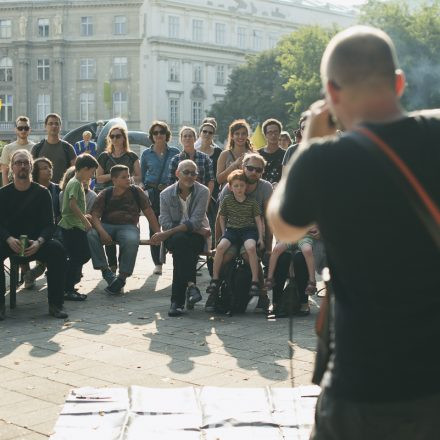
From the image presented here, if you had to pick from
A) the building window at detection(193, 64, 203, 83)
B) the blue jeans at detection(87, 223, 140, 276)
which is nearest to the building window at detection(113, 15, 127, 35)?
the building window at detection(193, 64, 203, 83)

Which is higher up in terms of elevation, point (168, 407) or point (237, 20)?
point (237, 20)

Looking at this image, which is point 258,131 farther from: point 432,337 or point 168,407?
point 432,337

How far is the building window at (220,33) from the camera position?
3433 inches

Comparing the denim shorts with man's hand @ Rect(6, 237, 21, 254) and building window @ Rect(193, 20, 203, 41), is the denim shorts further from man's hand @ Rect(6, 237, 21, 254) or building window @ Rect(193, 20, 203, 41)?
building window @ Rect(193, 20, 203, 41)

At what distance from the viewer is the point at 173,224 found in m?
10.0

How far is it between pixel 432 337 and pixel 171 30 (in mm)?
83448

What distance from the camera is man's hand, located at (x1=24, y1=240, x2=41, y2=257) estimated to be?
9.22 metres

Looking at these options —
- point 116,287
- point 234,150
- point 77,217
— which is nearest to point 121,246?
point 116,287

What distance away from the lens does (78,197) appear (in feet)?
34.9

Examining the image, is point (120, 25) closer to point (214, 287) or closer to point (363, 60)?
point (214, 287)

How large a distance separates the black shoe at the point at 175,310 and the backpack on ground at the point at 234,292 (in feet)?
1.20

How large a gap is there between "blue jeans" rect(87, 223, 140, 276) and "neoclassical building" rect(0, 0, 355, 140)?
72.8 meters

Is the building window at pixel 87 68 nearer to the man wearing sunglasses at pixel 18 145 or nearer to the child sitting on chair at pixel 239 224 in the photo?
the man wearing sunglasses at pixel 18 145

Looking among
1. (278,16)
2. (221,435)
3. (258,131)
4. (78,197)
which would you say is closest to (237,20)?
(278,16)
